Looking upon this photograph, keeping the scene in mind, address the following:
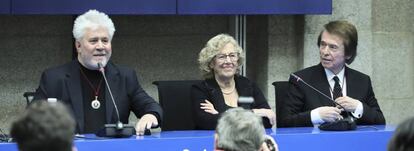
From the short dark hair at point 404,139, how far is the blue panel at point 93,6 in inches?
136

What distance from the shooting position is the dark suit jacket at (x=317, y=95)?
460cm

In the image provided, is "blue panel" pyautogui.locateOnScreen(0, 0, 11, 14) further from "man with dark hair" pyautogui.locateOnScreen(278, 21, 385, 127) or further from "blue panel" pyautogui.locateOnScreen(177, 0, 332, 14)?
"man with dark hair" pyautogui.locateOnScreen(278, 21, 385, 127)

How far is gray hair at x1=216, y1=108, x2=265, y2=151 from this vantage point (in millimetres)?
2393

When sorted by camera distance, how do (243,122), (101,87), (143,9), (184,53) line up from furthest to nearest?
1. (184,53)
2. (143,9)
3. (101,87)
4. (243,122)

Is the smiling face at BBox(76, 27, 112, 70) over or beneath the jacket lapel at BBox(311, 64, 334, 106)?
over

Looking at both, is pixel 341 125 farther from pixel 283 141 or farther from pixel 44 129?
pixel 44 129

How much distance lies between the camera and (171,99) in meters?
4.78

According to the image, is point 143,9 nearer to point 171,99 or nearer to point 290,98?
point 171,99

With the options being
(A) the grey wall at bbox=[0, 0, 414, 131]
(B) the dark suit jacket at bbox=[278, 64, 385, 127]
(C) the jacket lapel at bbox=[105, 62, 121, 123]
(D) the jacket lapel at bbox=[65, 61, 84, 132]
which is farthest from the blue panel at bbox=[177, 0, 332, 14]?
(D) the jacket lapel at bbox=[65, 61, 84, 132]

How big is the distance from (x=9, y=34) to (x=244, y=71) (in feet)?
5.36

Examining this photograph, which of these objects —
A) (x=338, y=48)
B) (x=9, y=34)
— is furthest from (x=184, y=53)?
(x=338, y=48)

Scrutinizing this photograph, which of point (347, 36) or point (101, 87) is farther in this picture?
point (347, 36)

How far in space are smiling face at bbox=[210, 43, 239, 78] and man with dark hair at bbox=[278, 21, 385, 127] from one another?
1.21 ft

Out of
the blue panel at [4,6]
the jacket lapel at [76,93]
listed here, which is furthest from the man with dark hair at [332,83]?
the blue panel at [4,6]
